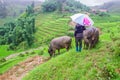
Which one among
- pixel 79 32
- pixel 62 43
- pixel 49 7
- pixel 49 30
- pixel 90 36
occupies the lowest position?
pixel 49 30

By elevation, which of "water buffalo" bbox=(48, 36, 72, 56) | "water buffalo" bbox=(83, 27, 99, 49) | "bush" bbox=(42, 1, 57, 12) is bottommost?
"water buffalo" bbox=(48, 36, 72, 56)

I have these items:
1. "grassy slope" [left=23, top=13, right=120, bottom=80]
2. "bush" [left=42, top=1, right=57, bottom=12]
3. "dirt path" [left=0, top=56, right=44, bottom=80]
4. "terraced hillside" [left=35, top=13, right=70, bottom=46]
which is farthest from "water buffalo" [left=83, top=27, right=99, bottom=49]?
"bush" [left=42, top=1, right=57, bottom=12]

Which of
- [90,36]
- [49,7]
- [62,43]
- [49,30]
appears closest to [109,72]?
[90,36]

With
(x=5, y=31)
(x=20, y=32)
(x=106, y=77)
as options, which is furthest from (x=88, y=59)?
(x=5, y=31)

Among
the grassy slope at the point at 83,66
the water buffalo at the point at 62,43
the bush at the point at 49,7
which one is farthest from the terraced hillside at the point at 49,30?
the grassy slope at the point at 83,66

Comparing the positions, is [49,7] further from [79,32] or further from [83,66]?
[83,66]

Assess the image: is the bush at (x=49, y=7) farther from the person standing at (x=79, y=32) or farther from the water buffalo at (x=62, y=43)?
the person standing at (x=79, y=32)

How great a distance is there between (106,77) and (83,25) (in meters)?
3.94

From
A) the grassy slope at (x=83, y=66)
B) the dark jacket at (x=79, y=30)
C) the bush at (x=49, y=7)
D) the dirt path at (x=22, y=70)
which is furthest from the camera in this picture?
the bush at (x=49, y=7)

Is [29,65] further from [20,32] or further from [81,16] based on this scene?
[20,32]

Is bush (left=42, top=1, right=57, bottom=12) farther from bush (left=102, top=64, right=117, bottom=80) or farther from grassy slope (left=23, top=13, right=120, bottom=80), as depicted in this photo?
bush (left=102, top=64, right=117, bottom=80)

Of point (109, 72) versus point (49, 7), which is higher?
point (49, 7)

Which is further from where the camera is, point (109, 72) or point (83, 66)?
point (83, 66)

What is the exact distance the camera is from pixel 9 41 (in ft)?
247
